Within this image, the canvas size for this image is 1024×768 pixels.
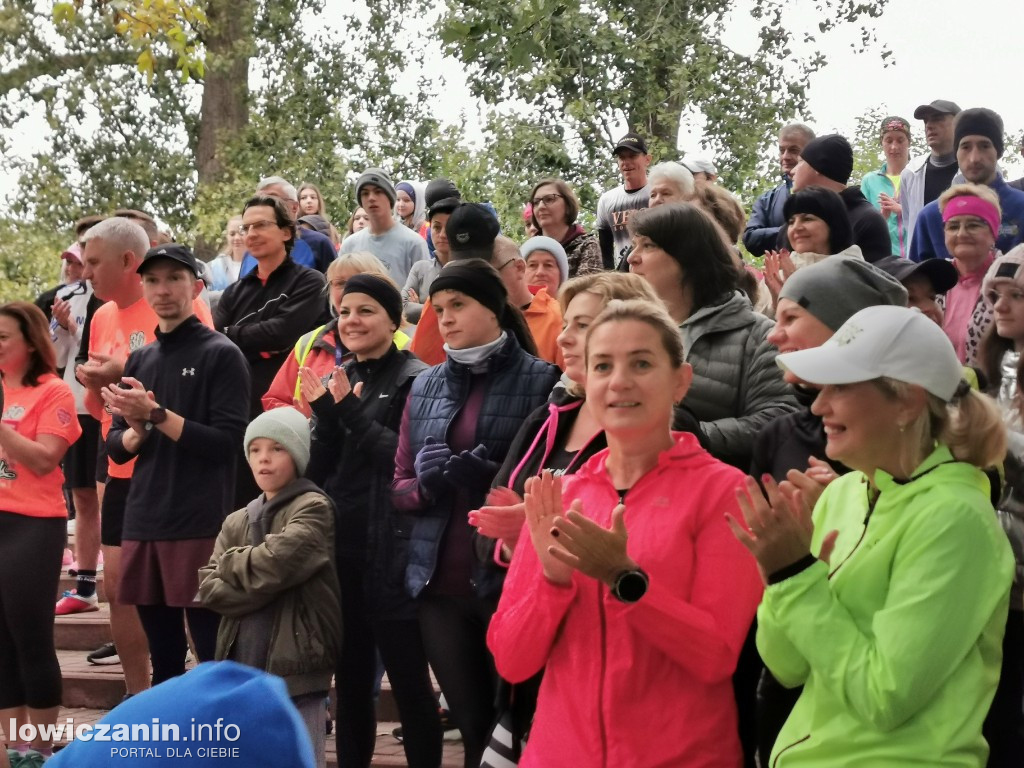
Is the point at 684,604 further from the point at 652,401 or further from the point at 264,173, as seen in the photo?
the point at 264,173

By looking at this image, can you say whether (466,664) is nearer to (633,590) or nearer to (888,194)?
(633,590)

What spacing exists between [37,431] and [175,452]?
0.89 m

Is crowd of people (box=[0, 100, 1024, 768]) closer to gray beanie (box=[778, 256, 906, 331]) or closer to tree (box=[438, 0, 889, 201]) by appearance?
gray beanie (box=[778, 256, 906, 331])

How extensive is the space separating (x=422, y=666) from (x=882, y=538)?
2.80m

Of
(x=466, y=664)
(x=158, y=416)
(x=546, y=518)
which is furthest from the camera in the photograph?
(x=158, y=416)

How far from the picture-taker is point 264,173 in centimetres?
1858

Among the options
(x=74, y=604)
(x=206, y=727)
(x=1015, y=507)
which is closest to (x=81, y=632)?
(x=74, y=604)

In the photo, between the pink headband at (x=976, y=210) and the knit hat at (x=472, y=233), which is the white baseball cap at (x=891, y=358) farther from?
the pink headband at (x=976, y=210)

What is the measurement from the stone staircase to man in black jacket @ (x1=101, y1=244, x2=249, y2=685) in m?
0.88

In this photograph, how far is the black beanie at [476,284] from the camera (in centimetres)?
519

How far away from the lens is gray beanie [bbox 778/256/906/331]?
12.7 feet

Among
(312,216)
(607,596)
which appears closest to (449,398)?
(607,596)

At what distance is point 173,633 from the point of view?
6.14 metres

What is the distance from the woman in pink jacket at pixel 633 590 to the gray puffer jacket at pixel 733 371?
2.95 ft
